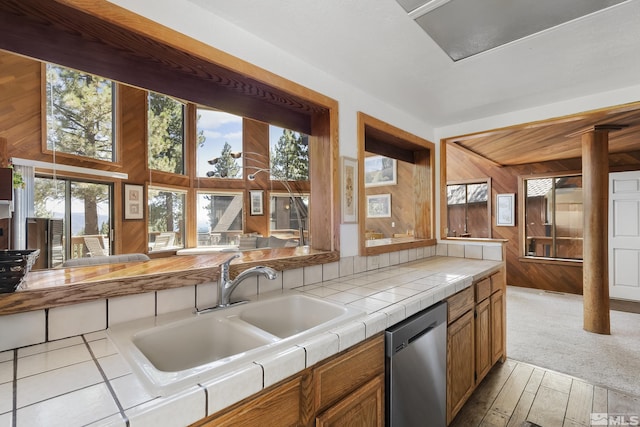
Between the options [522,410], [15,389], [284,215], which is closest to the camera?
[15,389]

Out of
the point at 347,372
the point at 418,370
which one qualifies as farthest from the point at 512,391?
the point at 347,372

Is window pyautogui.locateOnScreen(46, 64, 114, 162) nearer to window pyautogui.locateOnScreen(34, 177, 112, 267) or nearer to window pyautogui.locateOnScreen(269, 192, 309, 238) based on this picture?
window pyautogui.locateOnScreen(34, 177, 112, 267)

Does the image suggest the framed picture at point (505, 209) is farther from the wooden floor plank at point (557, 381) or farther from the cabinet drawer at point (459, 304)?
the cabinet drawer at point (459, 304)

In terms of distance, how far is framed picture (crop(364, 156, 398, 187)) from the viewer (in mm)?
6414

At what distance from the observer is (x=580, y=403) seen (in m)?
1.95

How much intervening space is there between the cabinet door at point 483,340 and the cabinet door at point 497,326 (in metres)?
0.07

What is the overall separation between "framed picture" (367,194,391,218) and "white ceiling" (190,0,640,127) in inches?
162

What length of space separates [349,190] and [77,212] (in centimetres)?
491

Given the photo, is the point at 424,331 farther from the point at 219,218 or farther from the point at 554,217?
the point at 219,218

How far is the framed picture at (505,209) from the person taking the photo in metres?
5.38

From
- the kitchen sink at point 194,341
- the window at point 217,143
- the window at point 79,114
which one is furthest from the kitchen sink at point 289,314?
the window at point 217,143

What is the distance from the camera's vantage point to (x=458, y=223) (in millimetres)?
6176

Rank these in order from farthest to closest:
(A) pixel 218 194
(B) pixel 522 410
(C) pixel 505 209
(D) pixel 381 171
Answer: (A) pixel 218 194
(D) pixel 381 171
(C) pixel 505 209
(B) pixel 522 410

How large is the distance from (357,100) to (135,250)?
5.24 meters
